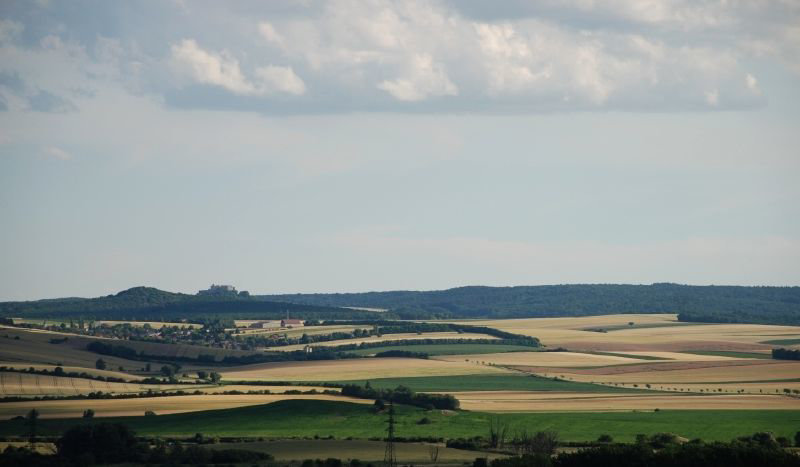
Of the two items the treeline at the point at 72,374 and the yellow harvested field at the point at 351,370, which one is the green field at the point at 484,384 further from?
the treeline at the point at 72,374

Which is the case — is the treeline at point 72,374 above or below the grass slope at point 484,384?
above

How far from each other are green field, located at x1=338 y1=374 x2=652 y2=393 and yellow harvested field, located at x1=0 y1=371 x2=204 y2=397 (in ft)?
72.0

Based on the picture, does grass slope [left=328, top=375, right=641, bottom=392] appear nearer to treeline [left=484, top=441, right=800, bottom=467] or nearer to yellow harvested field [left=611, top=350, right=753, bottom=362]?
yellow harvested field [left=611, top=350, right=753, bottom=362]

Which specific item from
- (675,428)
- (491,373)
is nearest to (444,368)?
(491,373)

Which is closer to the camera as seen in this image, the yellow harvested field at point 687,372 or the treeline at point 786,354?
the yellow harvested field at point 687,372

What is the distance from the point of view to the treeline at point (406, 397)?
123875 mm

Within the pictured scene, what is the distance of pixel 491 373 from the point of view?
164250mm

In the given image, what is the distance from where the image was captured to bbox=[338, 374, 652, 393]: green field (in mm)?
143625

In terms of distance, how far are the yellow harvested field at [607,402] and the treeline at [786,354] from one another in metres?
42.8

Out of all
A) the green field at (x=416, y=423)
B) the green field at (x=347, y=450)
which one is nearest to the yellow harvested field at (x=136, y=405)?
the green field at (x=416, y=423)

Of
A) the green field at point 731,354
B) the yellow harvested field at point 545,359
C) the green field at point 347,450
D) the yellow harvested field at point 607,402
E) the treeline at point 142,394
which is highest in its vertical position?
the green field at point 731,354

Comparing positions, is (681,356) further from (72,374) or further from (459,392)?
(72,374)

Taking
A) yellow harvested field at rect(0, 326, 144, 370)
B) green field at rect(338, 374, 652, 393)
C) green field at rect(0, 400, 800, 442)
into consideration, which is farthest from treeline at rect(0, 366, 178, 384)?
green field at rect(0, 400, 800, 442)

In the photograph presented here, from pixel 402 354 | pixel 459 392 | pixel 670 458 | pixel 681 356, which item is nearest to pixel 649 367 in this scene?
pixel 681 356
